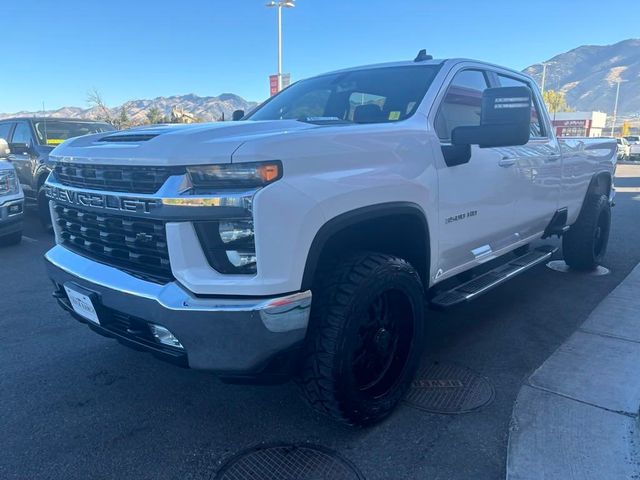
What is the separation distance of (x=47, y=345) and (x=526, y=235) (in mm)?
3960

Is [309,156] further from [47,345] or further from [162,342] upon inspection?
[47,345]

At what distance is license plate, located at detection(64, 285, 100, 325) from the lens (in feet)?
8.28

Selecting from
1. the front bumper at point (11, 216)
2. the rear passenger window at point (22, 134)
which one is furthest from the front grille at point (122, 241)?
the rear passenger window at point (22, 134)

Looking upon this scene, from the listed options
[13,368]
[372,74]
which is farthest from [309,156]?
[13,368]

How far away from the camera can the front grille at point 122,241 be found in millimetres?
2268

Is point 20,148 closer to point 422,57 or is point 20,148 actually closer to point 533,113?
point 422,57

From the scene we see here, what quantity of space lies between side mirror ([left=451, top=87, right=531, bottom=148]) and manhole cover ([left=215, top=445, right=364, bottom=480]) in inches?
75.1

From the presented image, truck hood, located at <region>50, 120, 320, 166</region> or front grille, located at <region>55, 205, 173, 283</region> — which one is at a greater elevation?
truck hood, located at <region>50, 120, 320, 166</region>

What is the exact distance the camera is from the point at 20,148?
330 inches

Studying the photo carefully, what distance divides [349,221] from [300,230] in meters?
0.32

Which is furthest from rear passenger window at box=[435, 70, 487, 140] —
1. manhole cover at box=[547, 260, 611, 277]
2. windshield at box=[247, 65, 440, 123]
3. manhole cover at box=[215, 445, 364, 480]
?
manhole cover at box=[547, 260, 611, 277]

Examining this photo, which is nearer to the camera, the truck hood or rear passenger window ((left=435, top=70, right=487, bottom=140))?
the truck hood

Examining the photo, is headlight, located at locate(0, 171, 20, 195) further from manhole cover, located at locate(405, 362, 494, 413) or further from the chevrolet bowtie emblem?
manhole cover, located at locate(405, 362, 494, 413)

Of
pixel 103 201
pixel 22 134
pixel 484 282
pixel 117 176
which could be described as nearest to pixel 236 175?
pixel 117 176
